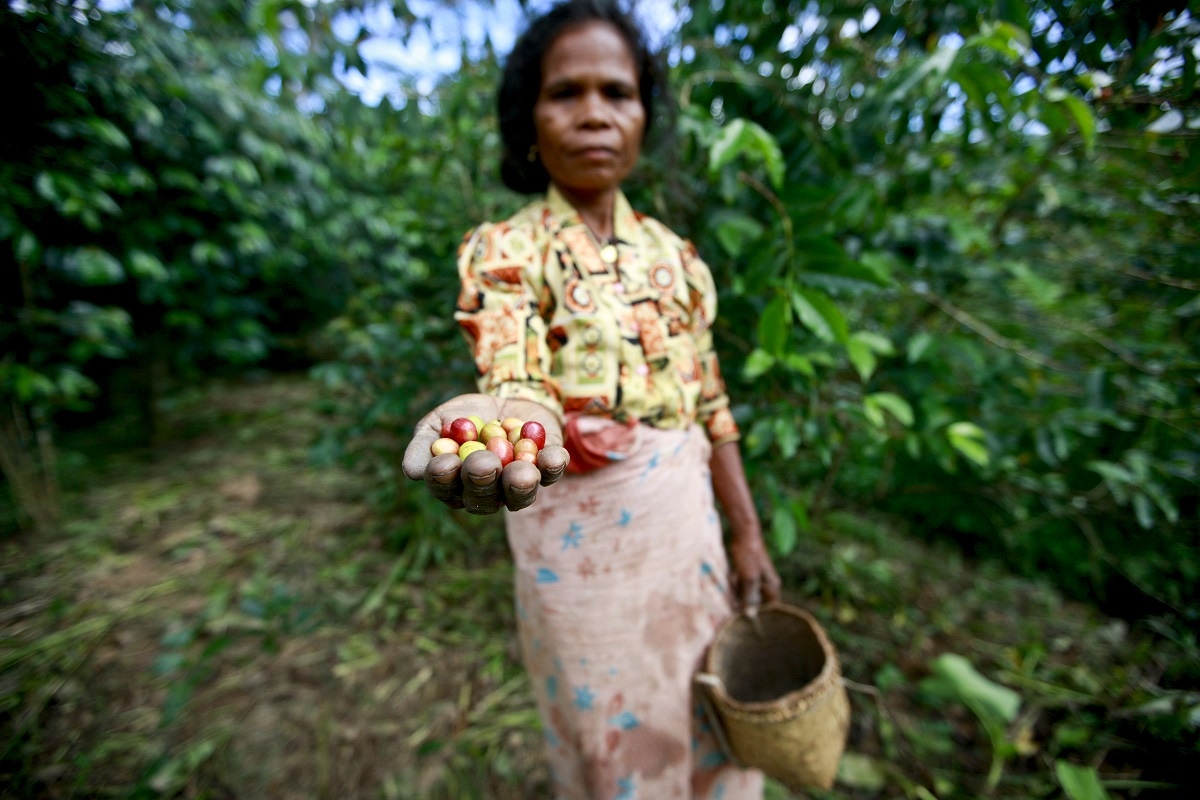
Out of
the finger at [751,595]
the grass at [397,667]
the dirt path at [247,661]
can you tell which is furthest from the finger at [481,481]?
the dirt path at [247,661]

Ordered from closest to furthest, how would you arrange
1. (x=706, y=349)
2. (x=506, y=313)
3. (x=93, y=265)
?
1. (x=506, y=313)
2. (x=706, y=349)
3. (x=93, y=265)

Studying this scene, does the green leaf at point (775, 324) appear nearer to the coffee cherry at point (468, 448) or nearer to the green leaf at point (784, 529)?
the green leaf at point (784, 529)

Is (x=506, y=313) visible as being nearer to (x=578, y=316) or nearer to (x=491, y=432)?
(x=578, y=316)

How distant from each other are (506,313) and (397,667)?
1497 mm

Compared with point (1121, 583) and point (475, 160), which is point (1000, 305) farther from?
point (475, 160)

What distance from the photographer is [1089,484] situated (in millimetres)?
1892

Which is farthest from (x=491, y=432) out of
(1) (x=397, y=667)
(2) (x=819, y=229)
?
(1) (x=397, y=667)

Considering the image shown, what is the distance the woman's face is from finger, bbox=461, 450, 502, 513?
1.79 feet

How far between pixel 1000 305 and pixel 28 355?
3477 mm

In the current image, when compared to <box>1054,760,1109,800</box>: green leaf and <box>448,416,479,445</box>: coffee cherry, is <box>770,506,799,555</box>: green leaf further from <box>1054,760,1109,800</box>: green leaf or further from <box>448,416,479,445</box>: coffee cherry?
<box>1054,760,1109,800</box>: green leaf

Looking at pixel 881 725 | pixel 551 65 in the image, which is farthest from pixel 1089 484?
pixel 551 65

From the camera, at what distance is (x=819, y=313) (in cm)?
90

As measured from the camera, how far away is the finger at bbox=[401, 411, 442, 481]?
1.74 feet

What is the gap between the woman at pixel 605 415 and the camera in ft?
2.52
